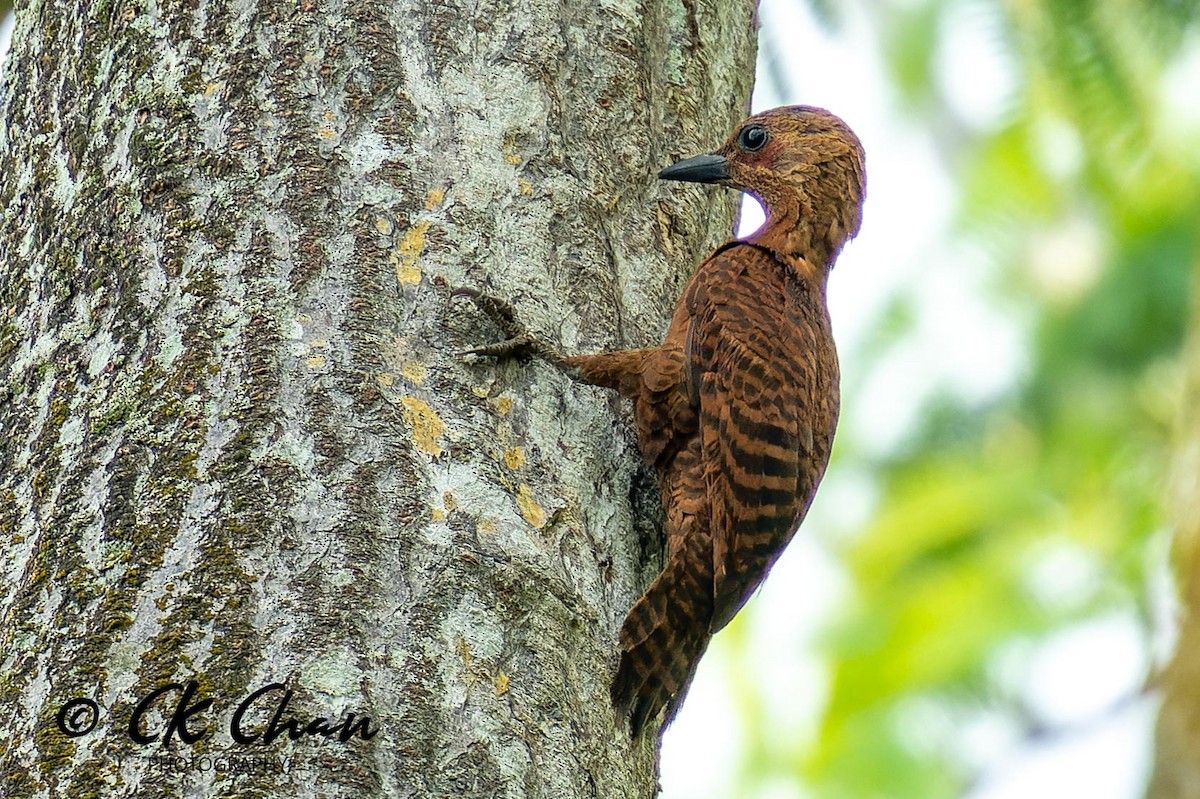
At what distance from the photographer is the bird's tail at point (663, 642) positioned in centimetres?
290

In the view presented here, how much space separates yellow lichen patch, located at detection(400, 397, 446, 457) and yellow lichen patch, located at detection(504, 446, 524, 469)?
0.46 feet

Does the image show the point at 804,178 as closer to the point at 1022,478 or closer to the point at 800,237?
the point at 800,237

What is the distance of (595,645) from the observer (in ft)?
9.42

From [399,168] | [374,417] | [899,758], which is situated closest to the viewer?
[374,417]

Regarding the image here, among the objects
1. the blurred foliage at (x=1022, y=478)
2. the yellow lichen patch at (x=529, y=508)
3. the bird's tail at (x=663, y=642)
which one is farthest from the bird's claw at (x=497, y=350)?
the blurred foliage at (x=1022, y=478)

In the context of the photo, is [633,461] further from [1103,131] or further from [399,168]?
[1103,131]

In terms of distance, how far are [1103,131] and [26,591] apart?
4.05 m

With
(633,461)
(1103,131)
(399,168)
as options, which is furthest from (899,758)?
(399,168)

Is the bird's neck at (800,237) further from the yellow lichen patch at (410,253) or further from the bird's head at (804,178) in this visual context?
the yellow lichen patch at (410,253)

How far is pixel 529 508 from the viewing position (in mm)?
2875

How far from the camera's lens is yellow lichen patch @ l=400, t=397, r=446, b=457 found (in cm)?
282

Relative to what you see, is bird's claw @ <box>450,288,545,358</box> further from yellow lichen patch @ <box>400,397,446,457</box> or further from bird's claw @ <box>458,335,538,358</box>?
yellow lichen patch @ <box>400,397,446,457</box>
